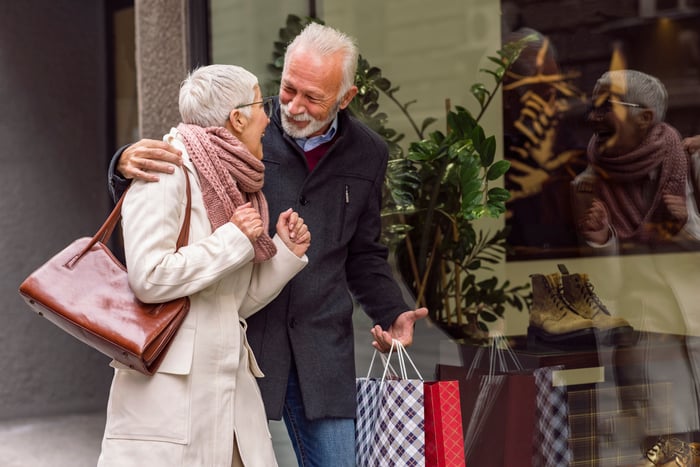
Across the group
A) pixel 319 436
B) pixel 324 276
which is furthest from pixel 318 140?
pixel 319 436

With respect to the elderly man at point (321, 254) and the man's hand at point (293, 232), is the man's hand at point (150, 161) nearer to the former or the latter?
the man's hand at point (293, 232)

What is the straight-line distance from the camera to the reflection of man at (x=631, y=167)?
152 inches

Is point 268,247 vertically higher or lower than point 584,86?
lower

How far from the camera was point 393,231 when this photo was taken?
500 centimetres

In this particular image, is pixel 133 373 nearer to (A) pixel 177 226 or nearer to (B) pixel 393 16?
(A) pixel 177 226

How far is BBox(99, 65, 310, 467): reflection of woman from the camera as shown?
2924 mm

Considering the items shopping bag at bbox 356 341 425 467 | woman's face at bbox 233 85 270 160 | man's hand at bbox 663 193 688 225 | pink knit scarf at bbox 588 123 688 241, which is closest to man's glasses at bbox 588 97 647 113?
pink knit scarf at bbox 588 123 688 241

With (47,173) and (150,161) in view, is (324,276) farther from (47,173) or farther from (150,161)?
(47,173)

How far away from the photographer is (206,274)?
2.94 m

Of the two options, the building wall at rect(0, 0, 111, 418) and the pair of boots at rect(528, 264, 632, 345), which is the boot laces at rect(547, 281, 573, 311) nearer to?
the pair of boots at rect(528, 264, 632, 345)

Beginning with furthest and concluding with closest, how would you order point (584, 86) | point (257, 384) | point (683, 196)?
point (584, 86) → point (683, 196) → point (257, 384)

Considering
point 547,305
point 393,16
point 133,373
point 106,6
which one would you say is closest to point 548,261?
point 547,305

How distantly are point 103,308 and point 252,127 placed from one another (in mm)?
656

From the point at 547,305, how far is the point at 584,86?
856 millimetres
